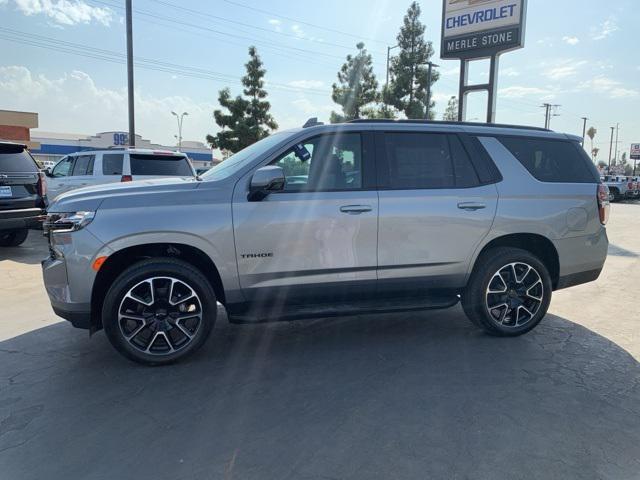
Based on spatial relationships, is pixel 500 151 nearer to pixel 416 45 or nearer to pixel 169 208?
pixel 169 208

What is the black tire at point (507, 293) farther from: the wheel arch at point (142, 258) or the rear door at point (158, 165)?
the rear door at point (158, 165)

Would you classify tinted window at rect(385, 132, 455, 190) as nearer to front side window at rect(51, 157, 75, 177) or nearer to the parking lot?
the parking lot

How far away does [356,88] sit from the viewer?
32.1 m

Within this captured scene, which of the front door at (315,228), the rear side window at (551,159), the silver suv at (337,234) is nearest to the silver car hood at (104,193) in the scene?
the silver suv at (337,234)

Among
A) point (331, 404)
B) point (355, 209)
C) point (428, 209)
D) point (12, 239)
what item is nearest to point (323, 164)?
point (355, 209)

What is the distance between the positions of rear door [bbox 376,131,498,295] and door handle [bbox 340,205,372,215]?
0.48 feet

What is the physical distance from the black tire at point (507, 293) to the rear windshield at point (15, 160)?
24.4 feet

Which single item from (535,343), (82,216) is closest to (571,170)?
(535,343)

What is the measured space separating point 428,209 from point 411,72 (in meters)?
29.5

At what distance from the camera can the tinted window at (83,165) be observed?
10875 mm

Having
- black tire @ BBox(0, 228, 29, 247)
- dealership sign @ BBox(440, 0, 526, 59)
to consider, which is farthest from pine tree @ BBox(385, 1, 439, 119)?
black tire @ BBox(0, 228, 29, 247)

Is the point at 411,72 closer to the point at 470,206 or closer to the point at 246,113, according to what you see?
the point at 246,113

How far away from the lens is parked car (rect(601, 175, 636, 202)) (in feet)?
96.1

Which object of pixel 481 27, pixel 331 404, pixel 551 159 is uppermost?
pixel 481 27
